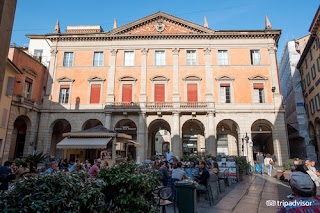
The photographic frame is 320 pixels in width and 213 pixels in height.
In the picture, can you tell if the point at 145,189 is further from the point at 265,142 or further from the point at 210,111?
the point at 265,142

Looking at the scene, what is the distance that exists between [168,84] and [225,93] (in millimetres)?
6314

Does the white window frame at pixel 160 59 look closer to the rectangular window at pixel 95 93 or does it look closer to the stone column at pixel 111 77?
the stone column at pixel 111 77

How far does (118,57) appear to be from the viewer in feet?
82.1

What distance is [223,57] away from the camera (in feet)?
80.7

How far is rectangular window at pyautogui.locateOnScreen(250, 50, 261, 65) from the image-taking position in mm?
24281

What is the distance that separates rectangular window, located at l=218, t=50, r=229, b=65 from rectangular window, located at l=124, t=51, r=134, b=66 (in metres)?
10.1

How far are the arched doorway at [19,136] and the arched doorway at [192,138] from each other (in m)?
17.4

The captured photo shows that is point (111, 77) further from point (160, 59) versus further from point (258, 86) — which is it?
point (258, 86)

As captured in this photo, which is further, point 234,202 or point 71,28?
point 71,28

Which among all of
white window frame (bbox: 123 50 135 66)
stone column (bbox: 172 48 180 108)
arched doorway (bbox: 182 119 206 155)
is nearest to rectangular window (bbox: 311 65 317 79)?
arched doorway (bbox: 182 119 206 155)

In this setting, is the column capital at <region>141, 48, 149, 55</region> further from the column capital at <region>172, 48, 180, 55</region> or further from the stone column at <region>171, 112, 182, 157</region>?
the stone column at <region>171, 112, 182, 157</region>

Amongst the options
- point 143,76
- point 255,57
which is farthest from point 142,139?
point 255,57

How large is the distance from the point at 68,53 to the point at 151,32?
33.4 feet

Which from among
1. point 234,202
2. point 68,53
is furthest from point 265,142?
point 68,53
